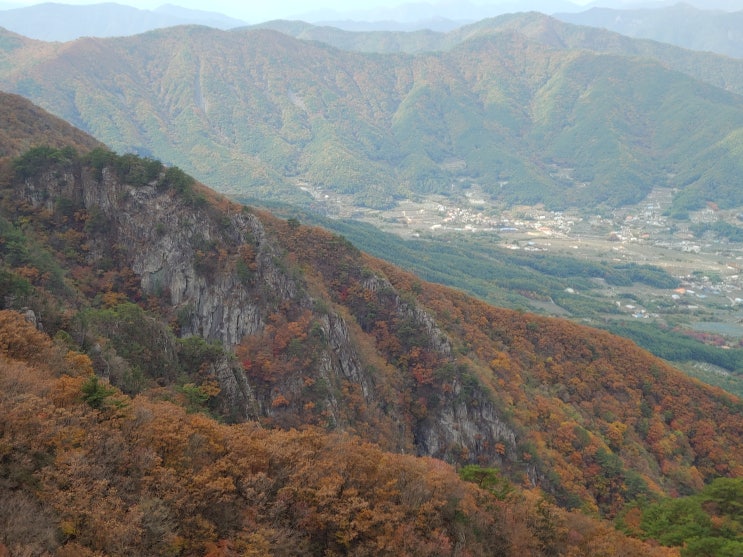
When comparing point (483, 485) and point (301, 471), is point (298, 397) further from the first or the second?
point (301, 471)

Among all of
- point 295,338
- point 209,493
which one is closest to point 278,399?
point 295,338

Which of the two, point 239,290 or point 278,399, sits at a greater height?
point 239,290

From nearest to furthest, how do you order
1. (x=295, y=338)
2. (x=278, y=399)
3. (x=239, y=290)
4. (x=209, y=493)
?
(x=209, y=493), (x=278, y=399), (x=295, y=338), (x=239, y=290)

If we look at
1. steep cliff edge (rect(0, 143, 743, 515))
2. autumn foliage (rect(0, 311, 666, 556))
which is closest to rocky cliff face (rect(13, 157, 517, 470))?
steep cliff edge (rect(0, 143, 743, 515))

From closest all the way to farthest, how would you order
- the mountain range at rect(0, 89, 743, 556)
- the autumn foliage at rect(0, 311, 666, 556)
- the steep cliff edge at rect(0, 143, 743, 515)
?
1. the autumn foliage at rect(0, 311, 666, 556)
2. the mountain range at rect(0, 89, 743, 556)
3. the steep cliff edge at rect(0, 143, 743, 515)

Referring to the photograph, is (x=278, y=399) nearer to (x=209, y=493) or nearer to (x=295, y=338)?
(x=295, y=338)

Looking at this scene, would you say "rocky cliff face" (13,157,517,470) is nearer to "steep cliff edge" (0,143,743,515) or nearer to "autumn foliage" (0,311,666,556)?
"steep cliff edge" (0,143,743,515)
